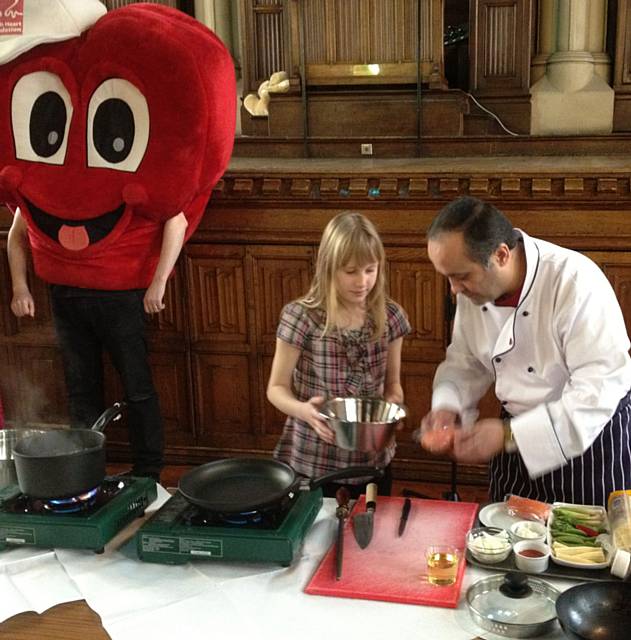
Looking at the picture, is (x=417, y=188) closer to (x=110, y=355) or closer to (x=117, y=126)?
(x=117, y=126)

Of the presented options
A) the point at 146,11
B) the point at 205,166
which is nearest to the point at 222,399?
the point at 205,166

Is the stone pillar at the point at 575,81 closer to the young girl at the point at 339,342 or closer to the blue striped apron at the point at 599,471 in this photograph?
the young girl at the point at 339,342

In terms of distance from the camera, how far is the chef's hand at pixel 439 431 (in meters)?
1.83

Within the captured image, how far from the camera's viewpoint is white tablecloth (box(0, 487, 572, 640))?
1.41 meters

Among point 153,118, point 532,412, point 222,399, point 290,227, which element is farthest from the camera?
point 222,399

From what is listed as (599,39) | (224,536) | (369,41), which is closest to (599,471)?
(224,536)

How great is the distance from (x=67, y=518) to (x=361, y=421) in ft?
2.40

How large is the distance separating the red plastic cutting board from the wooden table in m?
0.39

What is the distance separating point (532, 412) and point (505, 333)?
26 centimetres

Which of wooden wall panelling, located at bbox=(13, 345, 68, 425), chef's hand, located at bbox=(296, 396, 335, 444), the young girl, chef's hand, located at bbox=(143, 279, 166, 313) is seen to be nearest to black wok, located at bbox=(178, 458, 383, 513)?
chef's hand, located at bbox=(296, 396, 335, 444)

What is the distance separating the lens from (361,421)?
6.75ft

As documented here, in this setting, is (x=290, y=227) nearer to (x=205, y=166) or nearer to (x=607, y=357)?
(x=205, y=166)

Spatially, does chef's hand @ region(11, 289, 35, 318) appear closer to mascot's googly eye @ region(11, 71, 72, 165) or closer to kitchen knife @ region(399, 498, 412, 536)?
mascot's googly eye @ region(11, 71, 72, 165)

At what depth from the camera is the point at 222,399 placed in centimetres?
374
